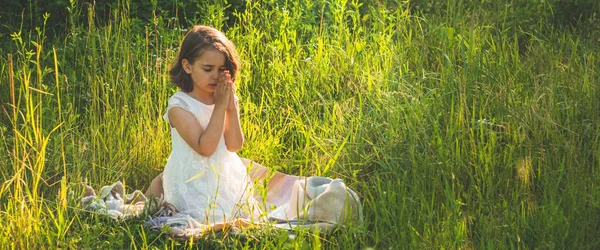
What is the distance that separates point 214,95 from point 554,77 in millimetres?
1833

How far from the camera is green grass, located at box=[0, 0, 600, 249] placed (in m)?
3.74

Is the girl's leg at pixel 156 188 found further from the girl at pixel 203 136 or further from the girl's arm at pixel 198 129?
the girl's arm at pixel 198 129

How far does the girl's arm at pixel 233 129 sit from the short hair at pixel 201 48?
19cm

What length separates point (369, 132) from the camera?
4777 millimetres

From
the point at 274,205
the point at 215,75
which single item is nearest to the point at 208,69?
the point at 215,75

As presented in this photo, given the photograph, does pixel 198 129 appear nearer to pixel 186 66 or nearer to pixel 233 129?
pixel 233 129

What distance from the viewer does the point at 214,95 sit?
432cm

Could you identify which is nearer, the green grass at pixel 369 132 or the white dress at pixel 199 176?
the green grass at pixel 369 132

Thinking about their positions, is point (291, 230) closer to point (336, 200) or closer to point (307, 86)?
point (336, 200)

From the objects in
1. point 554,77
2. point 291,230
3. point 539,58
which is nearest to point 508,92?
point 554,77

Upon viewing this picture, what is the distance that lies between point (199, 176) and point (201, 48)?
59 centimetres

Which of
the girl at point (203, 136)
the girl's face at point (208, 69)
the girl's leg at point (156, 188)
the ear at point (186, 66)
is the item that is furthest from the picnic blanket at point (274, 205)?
the ear at point (186, 66)

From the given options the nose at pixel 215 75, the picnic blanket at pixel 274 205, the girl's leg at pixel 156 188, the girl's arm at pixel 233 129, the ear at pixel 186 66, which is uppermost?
the ear at pixel 186 66

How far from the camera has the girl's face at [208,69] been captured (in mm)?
4344
